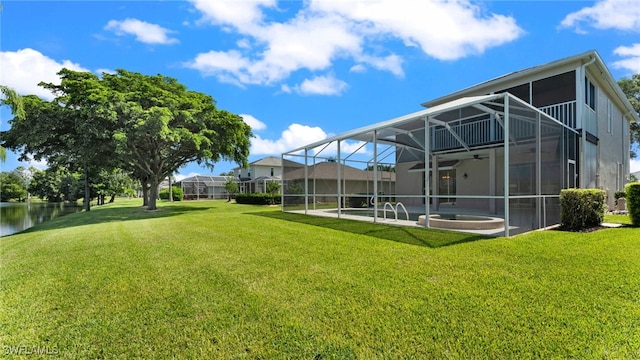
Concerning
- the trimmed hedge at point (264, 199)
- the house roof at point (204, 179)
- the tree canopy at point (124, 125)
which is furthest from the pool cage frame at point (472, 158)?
the house roof at point (204, 179)

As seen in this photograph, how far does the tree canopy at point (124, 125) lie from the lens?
1402cm

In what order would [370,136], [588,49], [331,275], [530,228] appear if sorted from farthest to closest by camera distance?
[370,136]
[588,49]
[530,228]
[331,275]

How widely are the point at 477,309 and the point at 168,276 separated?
415 centimetres

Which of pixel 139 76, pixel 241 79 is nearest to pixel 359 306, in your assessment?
pixel 241 79

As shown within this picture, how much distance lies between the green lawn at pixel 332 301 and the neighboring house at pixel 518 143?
8.18 feet

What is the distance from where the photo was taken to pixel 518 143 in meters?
8.34

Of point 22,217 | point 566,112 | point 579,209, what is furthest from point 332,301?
point 22,217

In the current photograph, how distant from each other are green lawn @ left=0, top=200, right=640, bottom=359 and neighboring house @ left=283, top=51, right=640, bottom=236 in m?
2.49

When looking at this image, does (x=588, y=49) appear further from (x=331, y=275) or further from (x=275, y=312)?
(x=275, y=312)

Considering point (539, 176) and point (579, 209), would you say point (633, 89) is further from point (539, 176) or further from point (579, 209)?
point (539, 176)

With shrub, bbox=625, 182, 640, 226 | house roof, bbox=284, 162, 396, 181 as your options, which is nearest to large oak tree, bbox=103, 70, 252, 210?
house roof, bbox=284, 162, 396, 181

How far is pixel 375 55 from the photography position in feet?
40.3

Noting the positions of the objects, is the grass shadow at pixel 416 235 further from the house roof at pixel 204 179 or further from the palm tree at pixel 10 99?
the house roof at pixel 204 179

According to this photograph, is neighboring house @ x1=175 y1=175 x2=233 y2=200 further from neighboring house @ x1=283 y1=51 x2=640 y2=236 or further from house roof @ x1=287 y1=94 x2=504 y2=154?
house roof @ x1=287 y1=94 x2=504 y2=154
